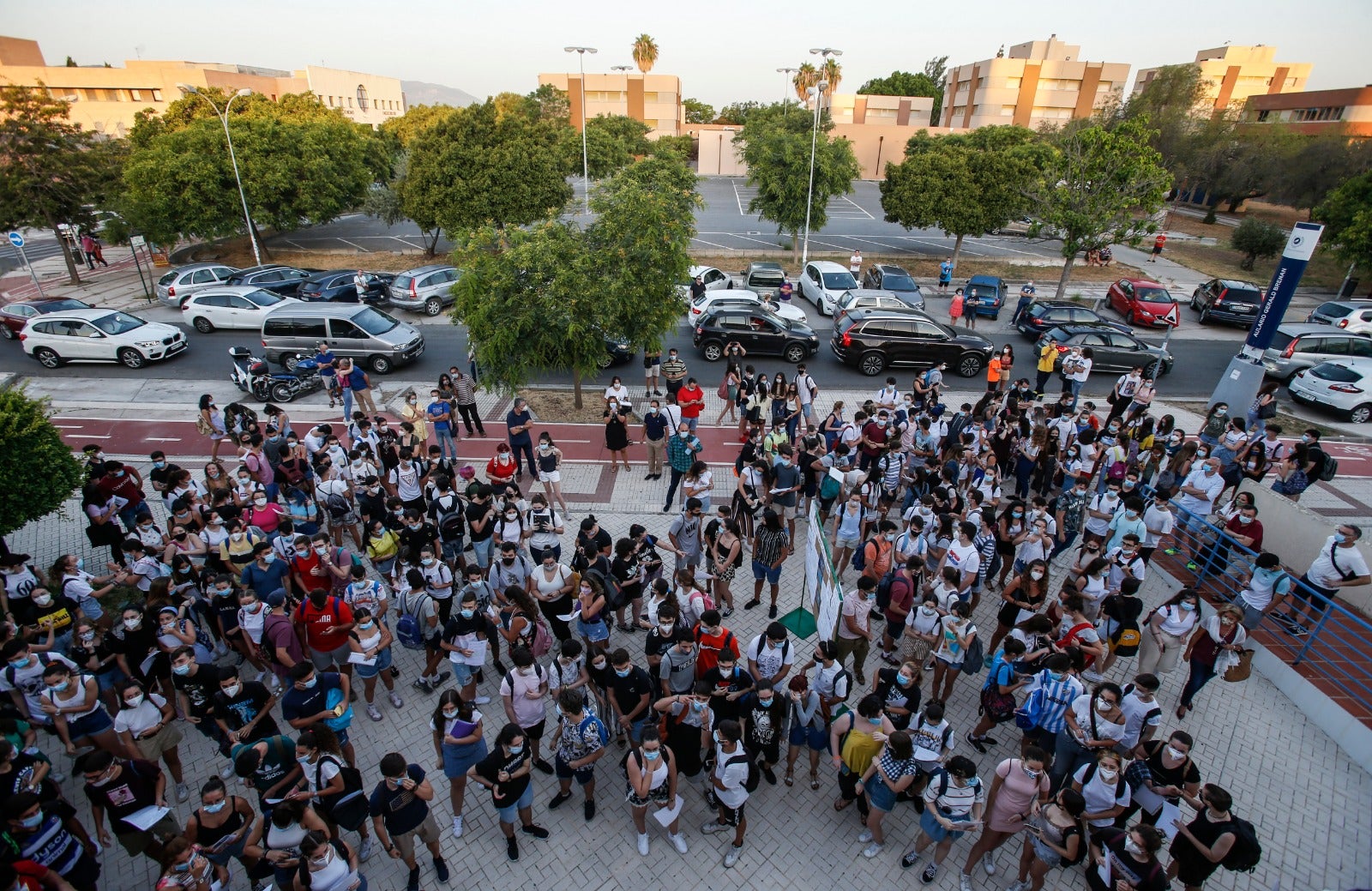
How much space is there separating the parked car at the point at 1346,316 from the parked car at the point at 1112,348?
7600 millimetres

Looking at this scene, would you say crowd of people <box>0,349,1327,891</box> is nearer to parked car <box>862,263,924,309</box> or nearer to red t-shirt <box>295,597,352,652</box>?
red t-shirt <box>295,597,352,652</box>

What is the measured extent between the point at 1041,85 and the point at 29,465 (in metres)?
85.9

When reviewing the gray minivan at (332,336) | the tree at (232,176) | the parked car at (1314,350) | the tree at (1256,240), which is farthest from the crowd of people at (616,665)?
the tree at (1256,240)

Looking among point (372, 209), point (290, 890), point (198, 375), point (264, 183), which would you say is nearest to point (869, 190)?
point (372, 209)

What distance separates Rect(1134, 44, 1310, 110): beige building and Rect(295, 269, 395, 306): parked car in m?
84.1

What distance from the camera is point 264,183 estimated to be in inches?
1113

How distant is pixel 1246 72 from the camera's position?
7462 cm

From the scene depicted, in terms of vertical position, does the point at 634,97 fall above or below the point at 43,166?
above

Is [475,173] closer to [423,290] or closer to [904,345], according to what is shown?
[423,290]

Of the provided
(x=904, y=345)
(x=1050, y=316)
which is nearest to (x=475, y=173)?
(x=904, y=345)

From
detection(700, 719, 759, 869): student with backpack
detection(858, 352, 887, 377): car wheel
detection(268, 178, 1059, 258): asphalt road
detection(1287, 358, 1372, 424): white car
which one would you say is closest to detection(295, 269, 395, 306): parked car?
detection(268, 178, 1059, 258): asphalt road

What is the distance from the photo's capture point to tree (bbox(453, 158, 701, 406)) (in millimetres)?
13812

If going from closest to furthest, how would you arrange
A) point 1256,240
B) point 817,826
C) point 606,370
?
point 817,826
point 606,370
point 1256,240

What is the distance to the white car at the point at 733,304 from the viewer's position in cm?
2020
